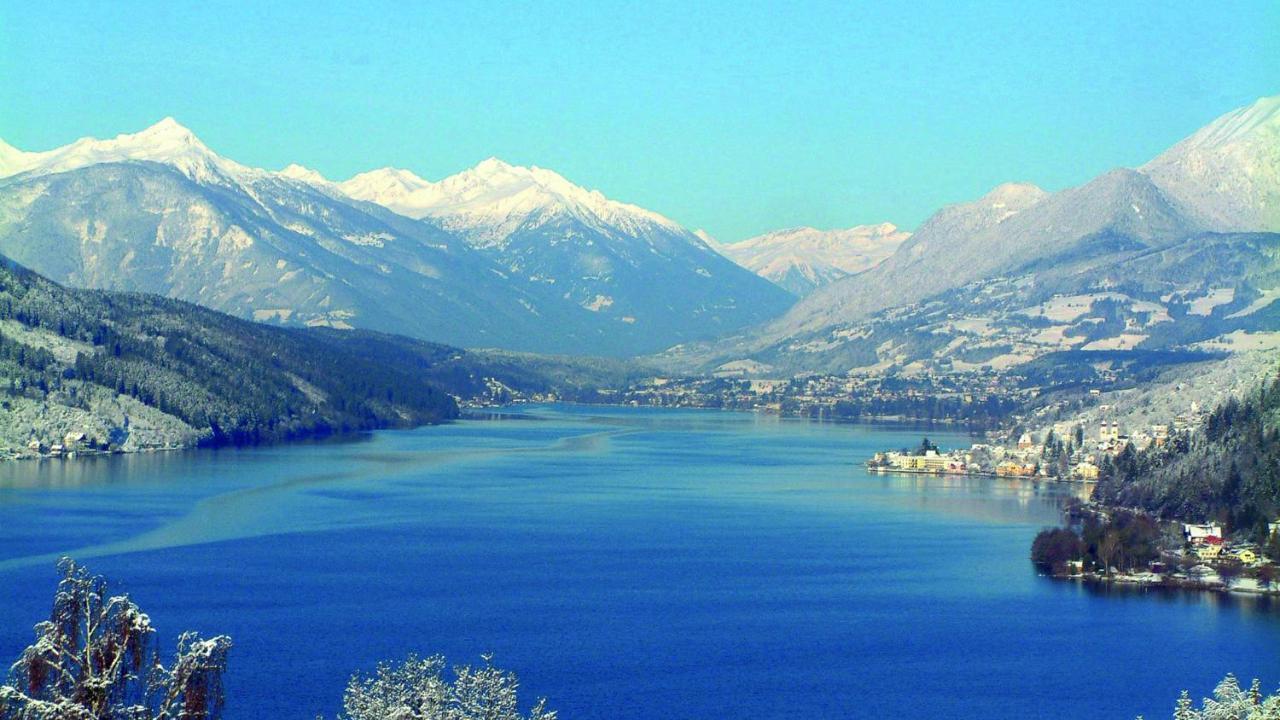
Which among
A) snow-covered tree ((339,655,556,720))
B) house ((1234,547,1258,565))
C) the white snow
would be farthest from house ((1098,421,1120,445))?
the white snow

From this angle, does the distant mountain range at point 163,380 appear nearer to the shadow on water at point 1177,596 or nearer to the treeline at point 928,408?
the treeline at point 928,408

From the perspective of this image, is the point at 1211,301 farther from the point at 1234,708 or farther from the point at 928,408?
the point at 1234,708

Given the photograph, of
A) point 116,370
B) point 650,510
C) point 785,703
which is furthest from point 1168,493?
point 116,370

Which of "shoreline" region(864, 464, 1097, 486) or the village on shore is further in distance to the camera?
"shoreline" region(864, 464, 1097, 486)

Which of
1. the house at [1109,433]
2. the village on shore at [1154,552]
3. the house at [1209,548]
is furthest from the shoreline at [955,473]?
the house at [1209,548]

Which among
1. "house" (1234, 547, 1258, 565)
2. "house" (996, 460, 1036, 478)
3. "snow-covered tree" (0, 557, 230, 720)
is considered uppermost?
"house" (996, 460, 1036, 478)

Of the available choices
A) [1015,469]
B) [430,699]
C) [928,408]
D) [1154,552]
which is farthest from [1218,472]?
[928,408]

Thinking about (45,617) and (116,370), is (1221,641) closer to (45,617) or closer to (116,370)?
(45,617)

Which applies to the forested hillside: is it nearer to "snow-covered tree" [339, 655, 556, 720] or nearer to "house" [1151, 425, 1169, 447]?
"house" [1151, 425, 1169, 447]
